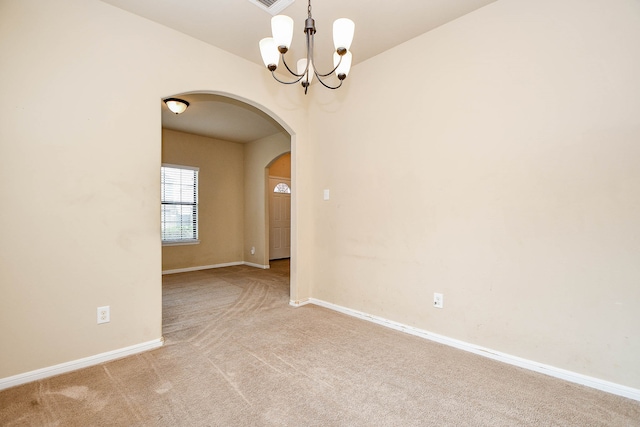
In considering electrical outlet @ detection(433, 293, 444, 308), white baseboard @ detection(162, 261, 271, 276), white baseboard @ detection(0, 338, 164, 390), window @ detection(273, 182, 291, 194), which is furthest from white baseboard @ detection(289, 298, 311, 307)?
window @ detection(273, 182, 291, 194)

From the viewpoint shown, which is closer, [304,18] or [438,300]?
[304,18]

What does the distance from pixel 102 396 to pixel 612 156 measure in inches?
136

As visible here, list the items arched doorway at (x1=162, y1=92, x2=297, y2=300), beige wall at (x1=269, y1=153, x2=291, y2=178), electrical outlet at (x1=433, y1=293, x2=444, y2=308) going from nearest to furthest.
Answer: electrical outlet at (x1=433, y1=293, x2=444, y2=308) < arched doorway at (x1=162, y1=92, x2=297, y2=300) < beige wall at (x1=269, y1=153, x2=291, y2=178)

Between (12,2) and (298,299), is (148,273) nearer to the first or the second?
(298,299)

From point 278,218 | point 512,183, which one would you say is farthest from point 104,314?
point 278,218

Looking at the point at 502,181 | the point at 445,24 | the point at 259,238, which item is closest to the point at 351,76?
the point at 445,24

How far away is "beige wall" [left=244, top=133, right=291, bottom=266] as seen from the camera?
6.10 meters

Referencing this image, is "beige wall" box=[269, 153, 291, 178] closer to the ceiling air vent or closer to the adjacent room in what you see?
the adjacent room

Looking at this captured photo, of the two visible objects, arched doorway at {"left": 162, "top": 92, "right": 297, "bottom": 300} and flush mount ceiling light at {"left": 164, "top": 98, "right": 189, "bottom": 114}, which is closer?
flush mount ceiling light at {"left": 164, "top": 98, "right": 189, "bottom": 114}

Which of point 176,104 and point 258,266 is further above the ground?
point 176,104

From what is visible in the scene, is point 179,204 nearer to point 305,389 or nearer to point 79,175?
point 79,175

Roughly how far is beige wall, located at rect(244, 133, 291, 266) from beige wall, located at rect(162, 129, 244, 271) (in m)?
0.20

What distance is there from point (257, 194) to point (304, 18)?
434cm

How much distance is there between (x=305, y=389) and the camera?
6.05 ft
